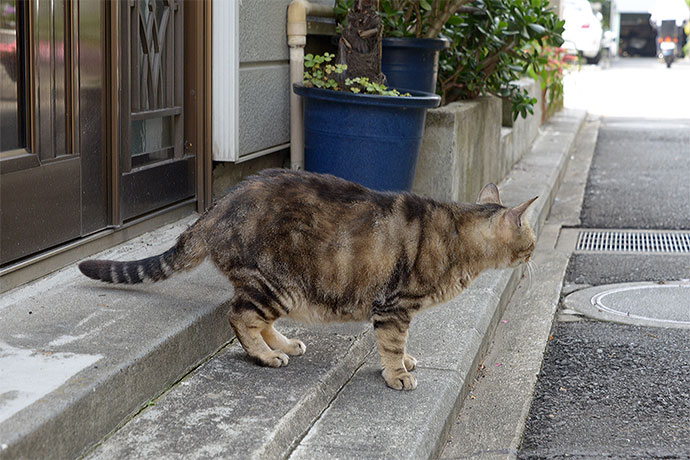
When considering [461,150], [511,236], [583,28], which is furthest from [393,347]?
[583,28]

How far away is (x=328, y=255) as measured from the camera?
3.70 m

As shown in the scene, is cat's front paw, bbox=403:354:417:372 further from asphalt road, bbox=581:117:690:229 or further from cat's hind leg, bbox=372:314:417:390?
asphalt road, bbox=581:117:690:229

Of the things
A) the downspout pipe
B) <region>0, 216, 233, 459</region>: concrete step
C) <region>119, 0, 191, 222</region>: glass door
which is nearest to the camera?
<region>0, 216, 233, 459</region>: concrete step

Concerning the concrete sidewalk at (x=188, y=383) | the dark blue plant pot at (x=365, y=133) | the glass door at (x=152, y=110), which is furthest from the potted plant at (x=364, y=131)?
the concrete sidewalk at (x=188, y=383)

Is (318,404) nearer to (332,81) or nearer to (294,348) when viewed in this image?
(294,348)

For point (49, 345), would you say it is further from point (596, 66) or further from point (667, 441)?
point (596, 66)

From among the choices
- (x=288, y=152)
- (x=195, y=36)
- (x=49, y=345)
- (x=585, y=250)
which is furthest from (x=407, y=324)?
(x=585, y=250)

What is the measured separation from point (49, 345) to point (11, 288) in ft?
2.43

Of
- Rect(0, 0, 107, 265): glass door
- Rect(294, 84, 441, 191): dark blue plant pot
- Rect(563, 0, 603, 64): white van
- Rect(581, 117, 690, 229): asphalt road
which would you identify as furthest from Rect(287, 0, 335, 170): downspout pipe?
Rect(563, 0, 603, 64): white van

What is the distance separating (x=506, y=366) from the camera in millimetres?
4734

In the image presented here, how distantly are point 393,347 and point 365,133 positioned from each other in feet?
7.17

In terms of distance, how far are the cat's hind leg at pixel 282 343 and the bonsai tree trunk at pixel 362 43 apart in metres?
2.51

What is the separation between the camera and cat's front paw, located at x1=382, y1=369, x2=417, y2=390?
3785 mm


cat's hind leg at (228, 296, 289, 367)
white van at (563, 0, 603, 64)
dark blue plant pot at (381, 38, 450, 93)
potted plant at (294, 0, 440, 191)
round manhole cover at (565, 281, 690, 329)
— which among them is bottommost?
round manhole cover at (565, 281, 690, 329)
